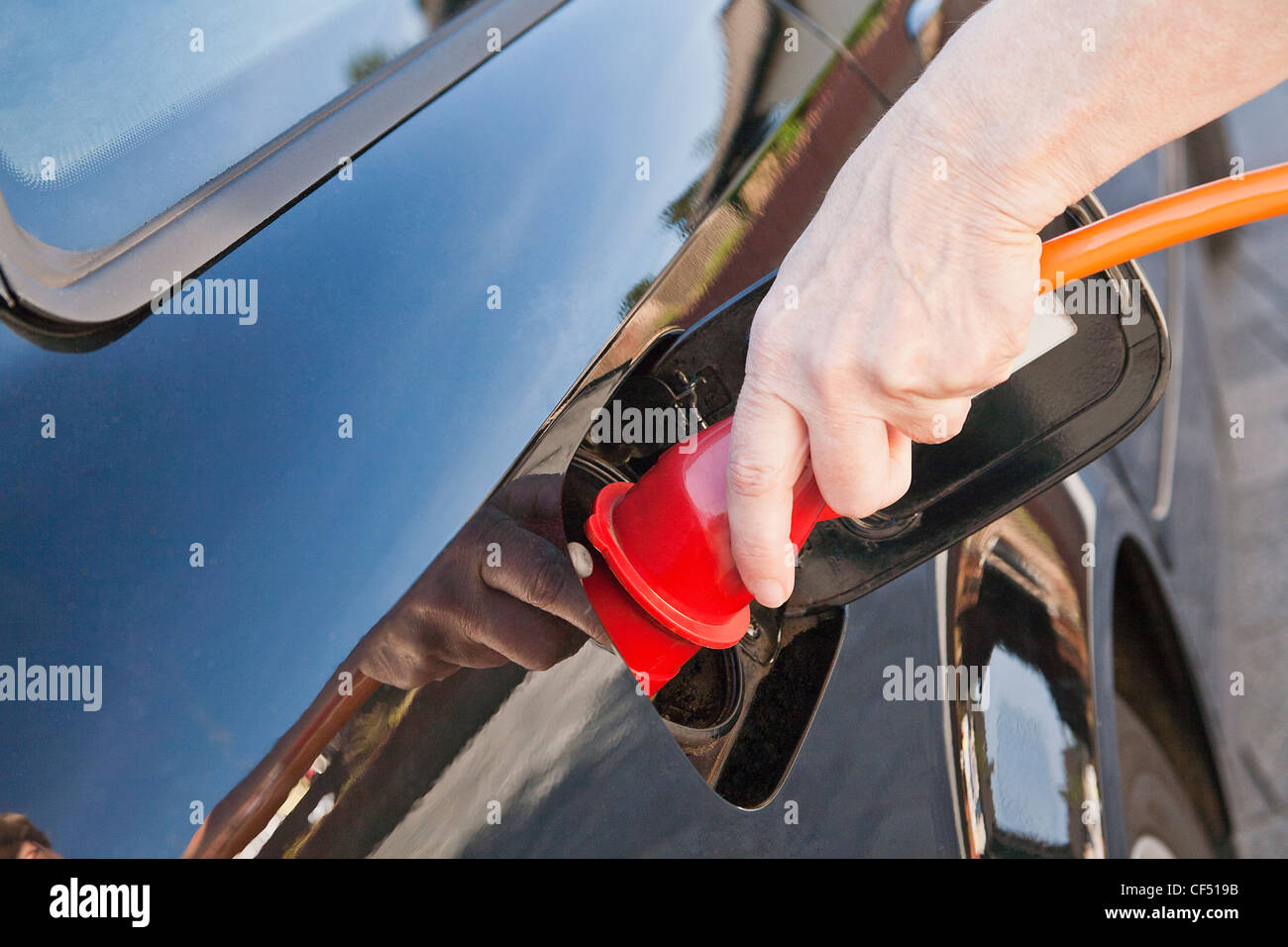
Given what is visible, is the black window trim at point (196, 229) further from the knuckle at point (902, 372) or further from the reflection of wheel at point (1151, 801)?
the reflection of wheel at point (1151, 801)

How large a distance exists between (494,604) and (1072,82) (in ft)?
2.64

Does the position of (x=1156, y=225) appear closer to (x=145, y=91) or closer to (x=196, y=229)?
(x=196, y=229)

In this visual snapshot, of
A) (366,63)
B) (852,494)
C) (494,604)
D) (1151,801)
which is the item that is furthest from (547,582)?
(1151,801)

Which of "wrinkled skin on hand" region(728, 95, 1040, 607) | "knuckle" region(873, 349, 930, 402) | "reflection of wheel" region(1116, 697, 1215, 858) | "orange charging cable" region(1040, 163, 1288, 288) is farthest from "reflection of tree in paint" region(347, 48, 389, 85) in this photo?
"reflection of wheel" region(1116, 697, 1215, 858)

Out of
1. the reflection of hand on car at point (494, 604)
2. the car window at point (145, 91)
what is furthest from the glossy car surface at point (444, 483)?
the car window at point (145, 91)

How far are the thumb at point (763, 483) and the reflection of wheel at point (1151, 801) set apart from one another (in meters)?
1.11

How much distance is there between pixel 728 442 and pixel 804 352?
152 millimetres

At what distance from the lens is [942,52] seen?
115cm

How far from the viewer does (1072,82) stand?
1073mm

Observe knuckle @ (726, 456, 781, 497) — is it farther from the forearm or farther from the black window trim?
the black window trim
